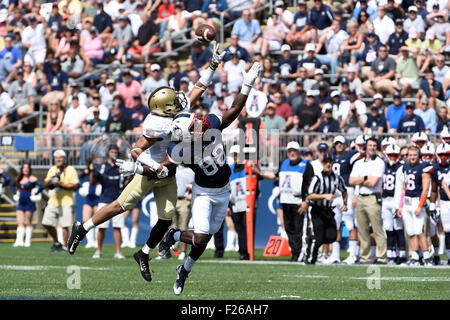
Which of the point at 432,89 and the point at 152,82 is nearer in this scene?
the point at 432,89

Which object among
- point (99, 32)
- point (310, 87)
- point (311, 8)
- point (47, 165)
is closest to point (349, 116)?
point (310, 87)

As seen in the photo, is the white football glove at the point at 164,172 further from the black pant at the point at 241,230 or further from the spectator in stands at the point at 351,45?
the spectator in stands at the point at 351,45

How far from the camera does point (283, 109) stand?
Answer: 20.7 metres

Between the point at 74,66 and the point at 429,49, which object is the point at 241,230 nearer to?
the point at 429,49

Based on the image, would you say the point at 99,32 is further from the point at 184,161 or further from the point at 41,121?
the point at 184,161

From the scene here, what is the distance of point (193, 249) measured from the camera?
35.5ft

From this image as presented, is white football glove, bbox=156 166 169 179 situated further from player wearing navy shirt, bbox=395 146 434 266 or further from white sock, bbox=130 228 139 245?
white sock, bbox=130 228 139 245

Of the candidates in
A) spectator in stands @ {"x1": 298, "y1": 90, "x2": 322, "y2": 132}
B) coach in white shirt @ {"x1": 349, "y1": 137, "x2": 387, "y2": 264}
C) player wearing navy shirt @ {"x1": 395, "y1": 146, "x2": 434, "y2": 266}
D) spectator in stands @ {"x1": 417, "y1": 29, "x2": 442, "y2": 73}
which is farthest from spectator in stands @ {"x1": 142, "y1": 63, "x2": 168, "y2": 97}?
Answer: player wearing navy shirt @ {"x1": 395, "y1": 146, "x2": 434, "y2": 266}

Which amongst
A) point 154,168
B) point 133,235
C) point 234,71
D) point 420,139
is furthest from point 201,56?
point 154,168

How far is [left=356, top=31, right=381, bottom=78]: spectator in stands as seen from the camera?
21.2 m

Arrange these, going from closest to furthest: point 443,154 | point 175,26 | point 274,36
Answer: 1. point 443,154
2. point 274,36
3. point 175,26

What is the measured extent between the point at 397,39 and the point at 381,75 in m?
1.02

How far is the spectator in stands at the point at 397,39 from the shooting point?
834 inches

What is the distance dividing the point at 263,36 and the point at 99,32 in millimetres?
4933
